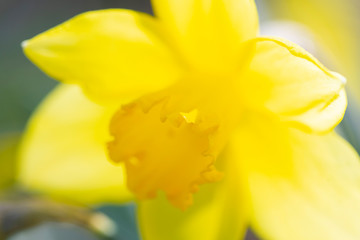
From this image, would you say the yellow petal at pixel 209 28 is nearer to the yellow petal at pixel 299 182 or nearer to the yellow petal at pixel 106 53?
the yellow petal at pixel 106 53

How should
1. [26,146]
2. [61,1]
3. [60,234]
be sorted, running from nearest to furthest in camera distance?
1. [26,146]
2. [60,234]
3. [61,1]

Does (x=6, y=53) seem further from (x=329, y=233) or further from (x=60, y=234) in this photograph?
(x=329, y=233)

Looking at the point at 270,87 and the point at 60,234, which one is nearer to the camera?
the point at 270,87

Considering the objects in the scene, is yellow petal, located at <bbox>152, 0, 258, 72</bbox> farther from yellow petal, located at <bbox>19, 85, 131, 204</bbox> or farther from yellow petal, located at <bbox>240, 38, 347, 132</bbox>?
yellow petal, located at <bbox>19, 85, 131, 204</bbox>

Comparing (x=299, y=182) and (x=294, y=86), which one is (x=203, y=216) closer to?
(x=299, y=182)

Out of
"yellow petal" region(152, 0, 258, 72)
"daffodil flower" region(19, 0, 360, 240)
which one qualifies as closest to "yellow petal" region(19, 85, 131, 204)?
"daffodil flower" region(19, 0, 360, 240)

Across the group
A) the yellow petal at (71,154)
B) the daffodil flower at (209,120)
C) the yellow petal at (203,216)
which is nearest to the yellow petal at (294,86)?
the daffodil flower at (209,120)

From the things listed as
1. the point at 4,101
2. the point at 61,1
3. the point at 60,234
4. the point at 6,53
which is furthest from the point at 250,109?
the point at 61,1
